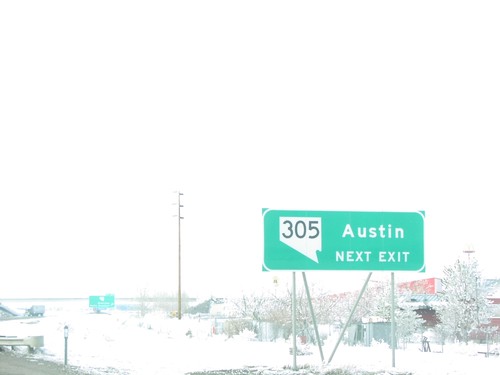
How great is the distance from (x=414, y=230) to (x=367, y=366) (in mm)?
3952

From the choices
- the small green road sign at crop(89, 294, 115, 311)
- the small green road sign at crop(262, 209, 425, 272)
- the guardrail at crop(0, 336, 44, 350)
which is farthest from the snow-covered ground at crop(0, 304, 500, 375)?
the small green road sign at crop(89, 294, 115, 311)

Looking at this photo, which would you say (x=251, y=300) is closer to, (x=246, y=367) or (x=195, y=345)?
(x=195, y=345)

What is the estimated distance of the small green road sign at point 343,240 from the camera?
66.4 feet

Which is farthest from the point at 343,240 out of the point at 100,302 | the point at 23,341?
the point at 100,302

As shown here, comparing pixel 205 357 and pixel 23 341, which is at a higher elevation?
→ pixel 23 341

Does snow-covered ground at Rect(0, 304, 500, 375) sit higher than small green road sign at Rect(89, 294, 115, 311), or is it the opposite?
snow-covered ground at Rect(0, 304, 500, 375)

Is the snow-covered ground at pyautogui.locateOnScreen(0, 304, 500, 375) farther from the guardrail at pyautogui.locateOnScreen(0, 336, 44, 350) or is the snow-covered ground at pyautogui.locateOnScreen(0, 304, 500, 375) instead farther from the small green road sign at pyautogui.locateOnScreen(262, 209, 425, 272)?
the small green road sign at pyautogui.locateOnScreen(262, 209, 425, 272)

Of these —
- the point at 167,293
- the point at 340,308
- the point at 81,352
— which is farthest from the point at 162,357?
the point at 167,293

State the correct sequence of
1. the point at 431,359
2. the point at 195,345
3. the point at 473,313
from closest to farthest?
the point at 431,359
the point at 195,345
the point at 473,313

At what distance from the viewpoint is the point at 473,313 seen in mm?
70125

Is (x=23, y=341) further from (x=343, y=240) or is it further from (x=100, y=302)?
(x=100, y=302)

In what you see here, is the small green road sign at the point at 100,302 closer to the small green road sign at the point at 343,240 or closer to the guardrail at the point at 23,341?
the guardrail at the point at 23,341

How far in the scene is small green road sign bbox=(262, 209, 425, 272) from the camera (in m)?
20.2

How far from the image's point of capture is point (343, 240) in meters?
20.5
